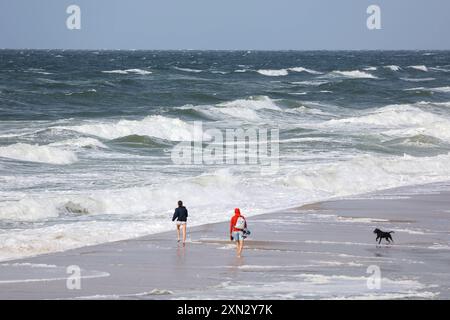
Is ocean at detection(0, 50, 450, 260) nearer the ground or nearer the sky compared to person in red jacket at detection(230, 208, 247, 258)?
nearer the ground

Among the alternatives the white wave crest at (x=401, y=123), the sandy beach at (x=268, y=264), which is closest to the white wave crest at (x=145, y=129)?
the white wave crest at (x=401, y=123)

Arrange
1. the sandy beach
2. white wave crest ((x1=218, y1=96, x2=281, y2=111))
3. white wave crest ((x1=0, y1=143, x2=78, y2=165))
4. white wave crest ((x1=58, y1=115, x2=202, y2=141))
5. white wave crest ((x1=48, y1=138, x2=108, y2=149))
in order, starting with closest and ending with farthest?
the sandy beach, white wave crest ((x1=0, y1=143, x2=78, y2=165)), white wave crest ((x1=48, y1=138, x2=108, y2=149)), white wave crest ((x1=58, y1=115, x2=202, y2=141)), white wave crest ((x1=218, y1=96, x2=281, y2=111))

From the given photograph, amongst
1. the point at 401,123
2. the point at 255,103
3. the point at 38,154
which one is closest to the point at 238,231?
the point at 38,154

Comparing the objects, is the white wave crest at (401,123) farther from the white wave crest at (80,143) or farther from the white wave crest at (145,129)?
the white wave crest at (80,143)

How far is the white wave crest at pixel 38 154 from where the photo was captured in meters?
29.2

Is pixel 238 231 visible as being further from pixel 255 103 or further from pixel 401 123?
pixel 255 103

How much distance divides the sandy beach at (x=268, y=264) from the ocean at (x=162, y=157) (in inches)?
57.6

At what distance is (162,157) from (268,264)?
17.0 metres

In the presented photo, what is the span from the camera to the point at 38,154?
1172 inches

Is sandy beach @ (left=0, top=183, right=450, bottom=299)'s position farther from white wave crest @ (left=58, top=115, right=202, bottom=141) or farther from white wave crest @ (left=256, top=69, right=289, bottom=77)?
white wave crest @ (left=256, top=69, right=289, bottom=77)

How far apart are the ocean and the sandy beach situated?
4.80ft

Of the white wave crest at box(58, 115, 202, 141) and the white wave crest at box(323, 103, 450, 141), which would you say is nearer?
the white wave crest at box(58, 115, 202, 141)

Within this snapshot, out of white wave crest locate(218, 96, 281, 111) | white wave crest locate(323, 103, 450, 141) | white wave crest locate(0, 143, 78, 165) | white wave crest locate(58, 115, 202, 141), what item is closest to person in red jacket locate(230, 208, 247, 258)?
white wave crest locate(0, 143, 78, 165)

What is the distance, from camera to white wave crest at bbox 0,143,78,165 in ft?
95.9
